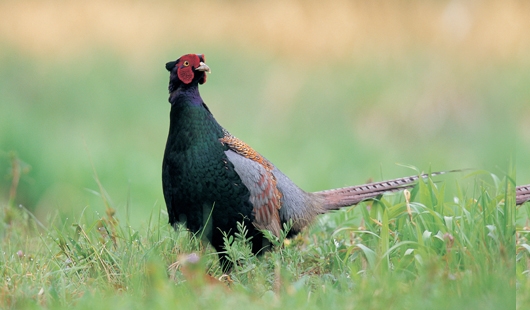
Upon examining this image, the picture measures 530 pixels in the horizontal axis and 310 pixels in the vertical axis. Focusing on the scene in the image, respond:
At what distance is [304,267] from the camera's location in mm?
4062

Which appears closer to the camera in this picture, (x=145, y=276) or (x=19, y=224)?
(x=145, y=276)

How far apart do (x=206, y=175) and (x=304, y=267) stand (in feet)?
2.41

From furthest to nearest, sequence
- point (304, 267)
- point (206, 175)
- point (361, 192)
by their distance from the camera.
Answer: point (361, 192) < point (206, 175) < point (304, 267)

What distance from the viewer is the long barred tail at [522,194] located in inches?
166

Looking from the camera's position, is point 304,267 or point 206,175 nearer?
point 304,267

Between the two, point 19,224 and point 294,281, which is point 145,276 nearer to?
point 294,281

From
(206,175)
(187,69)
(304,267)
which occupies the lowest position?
(304,267)

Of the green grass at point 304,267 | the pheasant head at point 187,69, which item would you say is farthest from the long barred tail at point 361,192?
the pheasant head at point 187,69

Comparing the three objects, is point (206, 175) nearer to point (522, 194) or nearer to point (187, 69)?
point (187, 69)

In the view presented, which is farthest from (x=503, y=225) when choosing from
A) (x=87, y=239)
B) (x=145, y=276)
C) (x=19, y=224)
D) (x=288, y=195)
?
(x=19, y=224)

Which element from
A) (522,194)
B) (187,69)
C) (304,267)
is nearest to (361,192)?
(304,267)

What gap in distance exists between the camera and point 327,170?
23.1 feet

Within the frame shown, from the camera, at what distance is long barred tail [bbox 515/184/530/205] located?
4.21 meters

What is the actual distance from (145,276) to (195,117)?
3.61 feet
